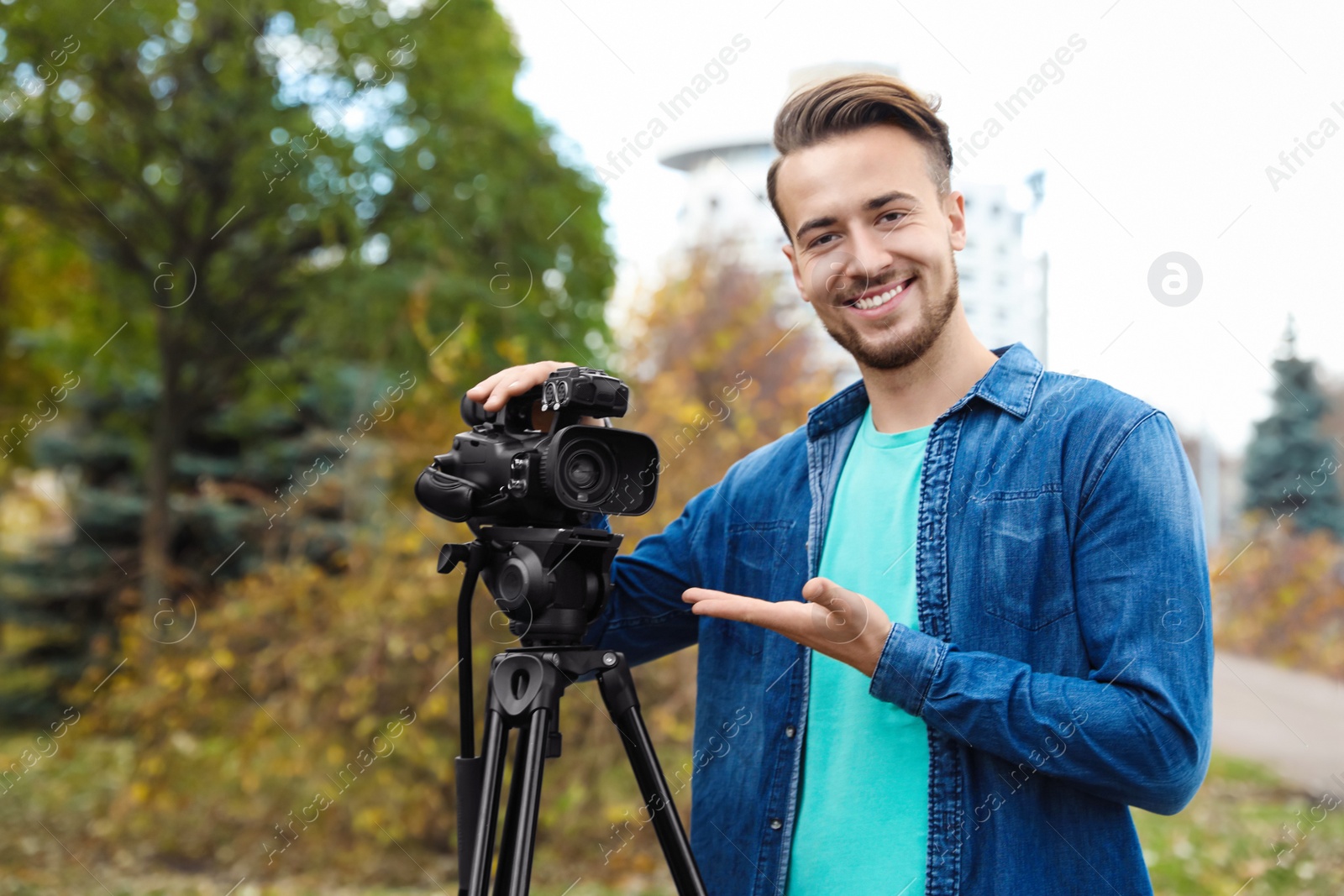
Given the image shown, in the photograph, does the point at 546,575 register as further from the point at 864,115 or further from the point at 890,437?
the point at 864,115

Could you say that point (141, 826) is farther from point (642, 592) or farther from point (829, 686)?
point (829, 686)

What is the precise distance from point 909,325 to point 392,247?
5.37 meters

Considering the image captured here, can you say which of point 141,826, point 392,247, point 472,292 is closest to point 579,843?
point 141,826

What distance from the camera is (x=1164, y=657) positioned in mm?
1247

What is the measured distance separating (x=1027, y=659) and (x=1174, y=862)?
13.3 ft

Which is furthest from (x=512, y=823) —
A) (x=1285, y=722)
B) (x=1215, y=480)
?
(x=1215, y=480)

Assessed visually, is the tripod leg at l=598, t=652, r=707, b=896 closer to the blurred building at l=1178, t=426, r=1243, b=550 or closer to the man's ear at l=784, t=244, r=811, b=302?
the man's ear at l=784, t=244, r=811, b=302

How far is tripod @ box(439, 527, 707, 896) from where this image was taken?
1.43 meters

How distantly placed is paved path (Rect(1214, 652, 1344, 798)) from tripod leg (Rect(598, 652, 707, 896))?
5.74 metres

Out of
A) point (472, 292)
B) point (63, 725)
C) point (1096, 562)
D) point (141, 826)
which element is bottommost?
point (1096, 562)

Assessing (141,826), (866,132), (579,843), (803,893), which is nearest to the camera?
(803,893)

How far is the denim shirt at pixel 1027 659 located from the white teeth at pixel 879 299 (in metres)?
0.18

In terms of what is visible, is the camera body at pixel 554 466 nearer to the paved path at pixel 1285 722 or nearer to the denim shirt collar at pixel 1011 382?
the denim shirt collar at pixel 1011 382

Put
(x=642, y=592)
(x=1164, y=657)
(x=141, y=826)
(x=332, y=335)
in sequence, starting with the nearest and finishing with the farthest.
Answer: (x=1164, y=657)
(x=642, y=592)
(x=141, y=826)
(x=332, y=335)
